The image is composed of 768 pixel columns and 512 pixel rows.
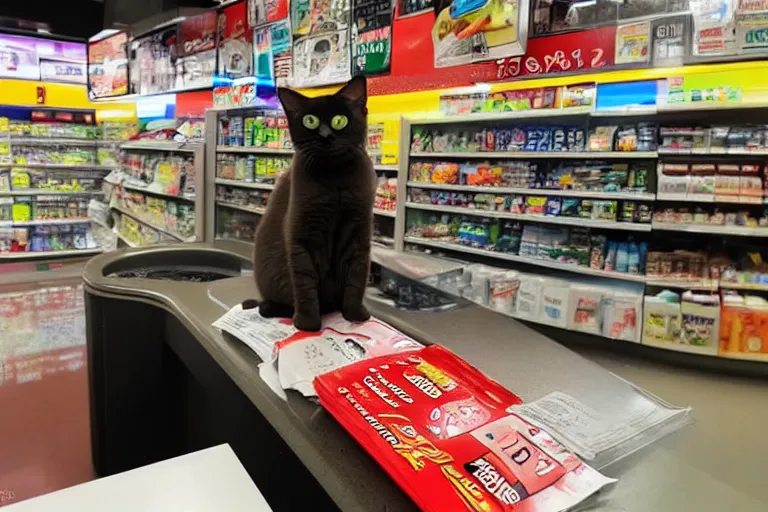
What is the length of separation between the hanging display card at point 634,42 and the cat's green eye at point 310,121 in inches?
127

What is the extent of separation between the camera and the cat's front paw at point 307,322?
1.22 metres

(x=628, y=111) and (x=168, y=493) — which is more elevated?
(x=628, y=111)

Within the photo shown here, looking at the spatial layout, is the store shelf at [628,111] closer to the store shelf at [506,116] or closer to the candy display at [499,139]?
the store shelf at [506,116]

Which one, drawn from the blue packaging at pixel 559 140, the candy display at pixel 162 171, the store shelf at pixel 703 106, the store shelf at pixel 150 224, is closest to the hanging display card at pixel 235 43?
the candy display at pixel 162 171

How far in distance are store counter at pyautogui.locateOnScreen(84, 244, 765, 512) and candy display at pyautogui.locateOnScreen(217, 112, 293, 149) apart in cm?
358

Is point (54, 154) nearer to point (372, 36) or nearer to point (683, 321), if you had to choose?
point (372, 36)

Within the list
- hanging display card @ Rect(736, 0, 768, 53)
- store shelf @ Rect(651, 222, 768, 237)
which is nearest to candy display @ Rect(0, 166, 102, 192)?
store shelf @ Rect(651, 222, 768, 237)

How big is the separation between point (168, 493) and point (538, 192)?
4.28 m

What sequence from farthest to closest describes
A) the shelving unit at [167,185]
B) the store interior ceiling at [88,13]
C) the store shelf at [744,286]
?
the store interior ceiling at [88,13], the shelving unit at [167,185], the store shelf at [744,286]

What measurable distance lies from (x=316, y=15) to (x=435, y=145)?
1749 millimetres

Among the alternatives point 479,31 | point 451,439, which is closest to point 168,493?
point 451,439

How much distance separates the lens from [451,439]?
738mm

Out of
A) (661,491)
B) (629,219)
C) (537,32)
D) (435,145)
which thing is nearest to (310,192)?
(661,491)

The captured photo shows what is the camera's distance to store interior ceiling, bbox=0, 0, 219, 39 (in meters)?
6.59
